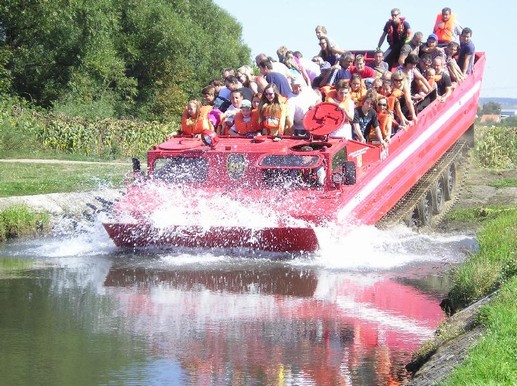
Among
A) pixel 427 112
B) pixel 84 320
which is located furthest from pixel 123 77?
pixel 84 320

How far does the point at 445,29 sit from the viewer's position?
936 inches

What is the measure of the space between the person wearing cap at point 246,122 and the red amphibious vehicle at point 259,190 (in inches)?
18.2

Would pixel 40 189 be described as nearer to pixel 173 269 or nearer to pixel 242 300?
pixel 173 269

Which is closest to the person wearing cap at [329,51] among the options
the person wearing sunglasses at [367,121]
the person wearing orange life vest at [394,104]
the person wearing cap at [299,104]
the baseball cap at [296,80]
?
the baseball cap at [296,80]

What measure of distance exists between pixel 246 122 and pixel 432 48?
5.22 m

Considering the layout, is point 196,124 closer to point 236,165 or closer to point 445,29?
point 236,165

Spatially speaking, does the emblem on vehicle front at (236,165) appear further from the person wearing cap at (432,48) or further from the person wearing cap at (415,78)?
the person wearing cap at (432,48)

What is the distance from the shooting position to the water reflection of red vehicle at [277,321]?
9836 millimetres

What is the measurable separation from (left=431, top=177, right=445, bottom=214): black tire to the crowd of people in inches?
72.9

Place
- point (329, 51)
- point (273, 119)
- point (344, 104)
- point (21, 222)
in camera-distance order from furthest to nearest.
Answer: point (329, 51) → point (21, 222) → point (344, 104) → point (273, 119)

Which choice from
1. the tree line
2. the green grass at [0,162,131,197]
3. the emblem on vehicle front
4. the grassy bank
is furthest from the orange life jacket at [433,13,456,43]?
the tree line

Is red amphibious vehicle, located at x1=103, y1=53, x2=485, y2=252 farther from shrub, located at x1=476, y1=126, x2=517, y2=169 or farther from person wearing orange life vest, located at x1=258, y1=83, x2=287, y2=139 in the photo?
shrub, located at x1=476, y1=126, x2=517, y2=169

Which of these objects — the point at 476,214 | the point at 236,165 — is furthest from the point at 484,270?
the point at 476,214

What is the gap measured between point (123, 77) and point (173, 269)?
4018 centimetres
